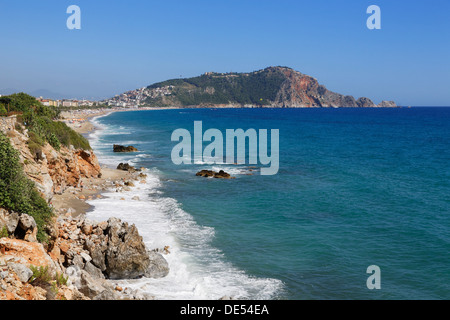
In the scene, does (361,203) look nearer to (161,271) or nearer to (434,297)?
(434,297)

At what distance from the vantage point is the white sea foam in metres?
15.4

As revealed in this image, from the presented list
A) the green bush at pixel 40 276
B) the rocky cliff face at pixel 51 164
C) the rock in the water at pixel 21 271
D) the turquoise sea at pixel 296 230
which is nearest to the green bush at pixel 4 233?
the green bush at pixel 40 276

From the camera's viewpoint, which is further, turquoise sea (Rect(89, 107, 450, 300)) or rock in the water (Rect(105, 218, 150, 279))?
rock in the water (Rect(105, 218, 150, 279))

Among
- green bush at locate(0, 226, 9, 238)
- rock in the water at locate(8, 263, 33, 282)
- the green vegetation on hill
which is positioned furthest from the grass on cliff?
the green vegetation on hill

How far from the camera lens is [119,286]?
15.2 metres

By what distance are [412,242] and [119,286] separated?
1648cm

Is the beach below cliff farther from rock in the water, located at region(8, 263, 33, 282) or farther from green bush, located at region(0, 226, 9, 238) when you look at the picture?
rock in the water, located at region(8, 263, 33, 282)

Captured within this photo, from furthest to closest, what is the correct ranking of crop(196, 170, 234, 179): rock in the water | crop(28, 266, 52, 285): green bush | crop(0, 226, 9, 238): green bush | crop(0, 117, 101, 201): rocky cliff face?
crop(196, 170, 234, 179): rock in the water
crop(0, 117, 101, 201): rocky cliff face
crop(0, 226, 9, 238): green bush
crop(28, 266, 52, 285): green bush

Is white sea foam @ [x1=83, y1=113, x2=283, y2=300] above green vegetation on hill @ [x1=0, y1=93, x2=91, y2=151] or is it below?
below

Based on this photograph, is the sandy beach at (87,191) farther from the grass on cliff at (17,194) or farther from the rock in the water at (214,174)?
the grass on cliff at (17,194)

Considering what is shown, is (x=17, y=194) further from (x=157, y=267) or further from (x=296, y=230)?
(x=296, y=230)

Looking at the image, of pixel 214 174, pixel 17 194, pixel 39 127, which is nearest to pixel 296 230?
pixel 17 194

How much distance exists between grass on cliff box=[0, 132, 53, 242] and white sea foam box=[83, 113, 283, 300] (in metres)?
4.41
